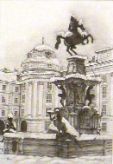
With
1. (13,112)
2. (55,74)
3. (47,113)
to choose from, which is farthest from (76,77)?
(13,112)

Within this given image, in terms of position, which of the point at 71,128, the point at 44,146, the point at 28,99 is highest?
the point at 28,99

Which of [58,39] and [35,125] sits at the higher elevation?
[58,39]

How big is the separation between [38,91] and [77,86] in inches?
9.9

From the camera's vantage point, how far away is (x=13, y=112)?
92.0 inches

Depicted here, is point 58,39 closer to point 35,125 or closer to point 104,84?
point 104,84

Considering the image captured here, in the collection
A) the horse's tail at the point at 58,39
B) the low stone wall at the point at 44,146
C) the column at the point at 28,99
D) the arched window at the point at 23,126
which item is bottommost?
the low stone wall at the point at 44,146

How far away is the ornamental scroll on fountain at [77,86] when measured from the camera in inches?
93.9

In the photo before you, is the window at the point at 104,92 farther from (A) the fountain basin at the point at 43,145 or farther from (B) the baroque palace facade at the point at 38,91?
(A) the fountain basin at the point at 43,145

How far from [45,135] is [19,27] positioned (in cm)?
69

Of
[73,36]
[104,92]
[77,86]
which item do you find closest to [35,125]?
[77,86]

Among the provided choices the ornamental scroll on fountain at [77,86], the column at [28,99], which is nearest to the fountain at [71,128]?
the ornamental scroll on fountain at [77,86]

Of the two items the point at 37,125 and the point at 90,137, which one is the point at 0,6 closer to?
the point at 37,125

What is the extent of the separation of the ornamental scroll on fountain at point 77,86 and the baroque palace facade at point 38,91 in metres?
0.04

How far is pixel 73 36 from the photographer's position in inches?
95.0
